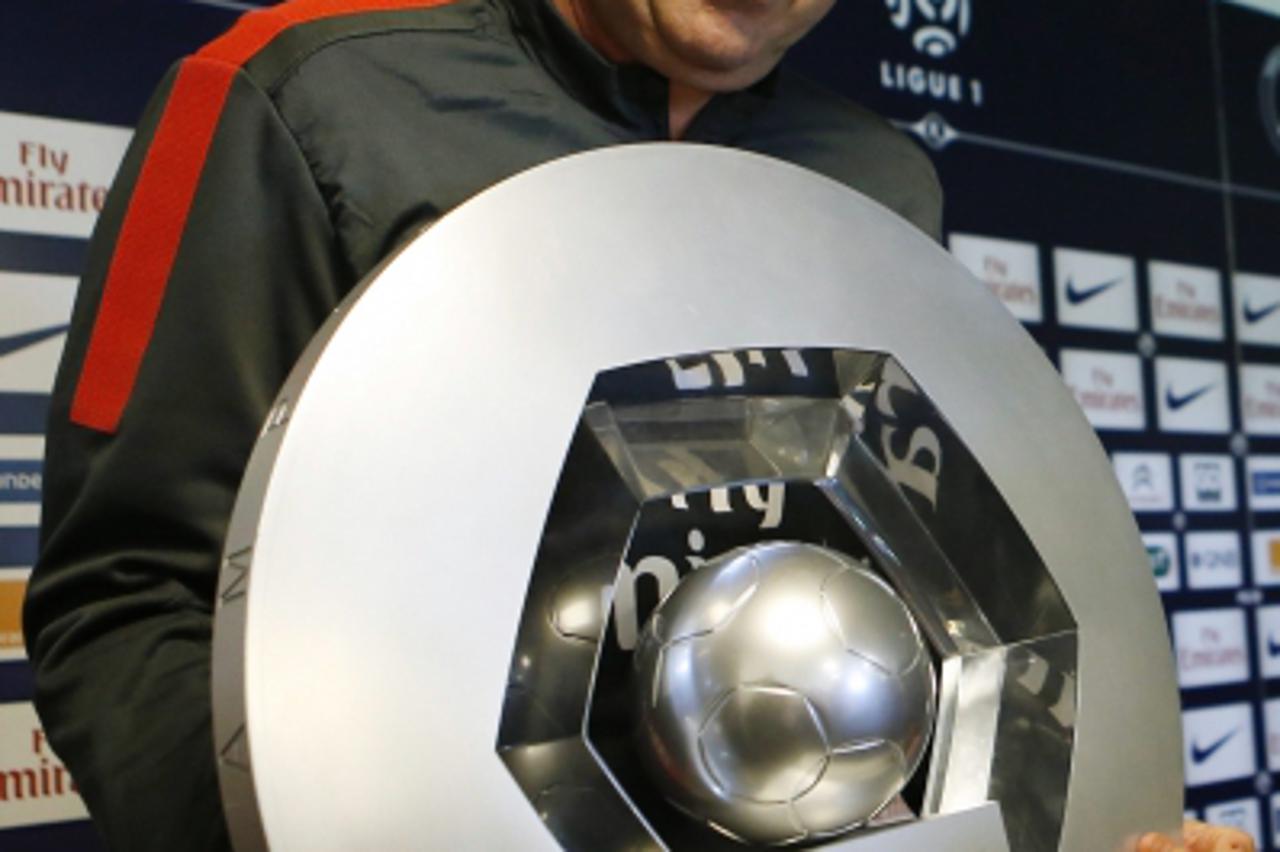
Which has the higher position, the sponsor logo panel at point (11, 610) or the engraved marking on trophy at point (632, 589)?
the engraved marking on trophy at point (632, 589)

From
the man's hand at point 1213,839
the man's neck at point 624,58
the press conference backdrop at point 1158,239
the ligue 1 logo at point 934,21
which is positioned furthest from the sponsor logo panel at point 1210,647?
the man's neck at point 624,58

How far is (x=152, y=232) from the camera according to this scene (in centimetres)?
68

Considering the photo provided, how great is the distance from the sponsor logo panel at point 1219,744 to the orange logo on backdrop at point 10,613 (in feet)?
5.30

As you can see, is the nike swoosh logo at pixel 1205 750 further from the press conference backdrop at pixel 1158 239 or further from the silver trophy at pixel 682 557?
the silver trophy at pixel 682 557

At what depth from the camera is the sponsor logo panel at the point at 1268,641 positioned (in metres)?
2.23

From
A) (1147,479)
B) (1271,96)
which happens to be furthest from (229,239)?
(1271,96)

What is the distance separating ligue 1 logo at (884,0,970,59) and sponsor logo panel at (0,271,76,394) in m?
1.14

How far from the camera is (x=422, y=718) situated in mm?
469

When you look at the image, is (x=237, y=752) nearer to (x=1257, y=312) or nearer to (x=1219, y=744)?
(x=1219, y=744)

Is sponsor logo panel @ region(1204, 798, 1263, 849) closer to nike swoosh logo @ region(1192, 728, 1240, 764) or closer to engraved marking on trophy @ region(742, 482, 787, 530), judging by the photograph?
nike swoosh logo @ region(1192, 728, 1240, 764)

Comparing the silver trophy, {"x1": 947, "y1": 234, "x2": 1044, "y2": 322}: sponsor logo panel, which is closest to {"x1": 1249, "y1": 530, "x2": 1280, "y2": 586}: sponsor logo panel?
{"x1": 947, "y1": 234, "x2": 1044, "y2": 322}: sponsor logo panel

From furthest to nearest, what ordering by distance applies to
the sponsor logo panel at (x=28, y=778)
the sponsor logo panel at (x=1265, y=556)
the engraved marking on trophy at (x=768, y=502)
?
1. the sponsor logo panel at (x=1265, y=556)
2. the sponsor logo panel at (x=28, y=778)
3. the engraved marking on trophy at (x=768, y=502)

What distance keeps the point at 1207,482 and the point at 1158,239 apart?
1.27 feet

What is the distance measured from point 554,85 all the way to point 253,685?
1.54 feet
